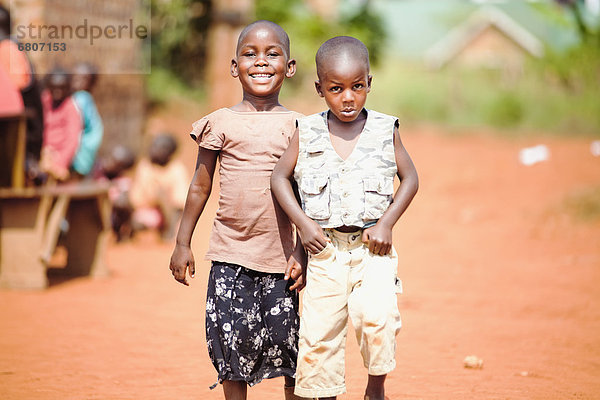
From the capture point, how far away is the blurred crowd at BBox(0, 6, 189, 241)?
6359 mm

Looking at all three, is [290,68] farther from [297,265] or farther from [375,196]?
[297,265]

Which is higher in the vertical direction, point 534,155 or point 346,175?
point 534,155

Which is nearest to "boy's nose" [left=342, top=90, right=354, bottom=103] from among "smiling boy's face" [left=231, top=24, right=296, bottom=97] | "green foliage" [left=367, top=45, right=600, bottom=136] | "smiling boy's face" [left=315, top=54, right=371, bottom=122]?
"smiling boy's face" [left=315, top=54, right=371, bottom=122]

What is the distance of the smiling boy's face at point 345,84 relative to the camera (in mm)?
2895

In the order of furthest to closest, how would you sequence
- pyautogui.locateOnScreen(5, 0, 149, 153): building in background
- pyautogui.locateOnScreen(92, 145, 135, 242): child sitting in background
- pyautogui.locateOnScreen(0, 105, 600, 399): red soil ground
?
pyautogui.locateOnScreen(5, 0, 149, 153): building in background → pyautogui.locateOnScreen(92, 145, 135, 242): child sitting in background → pyautogui.locateOnScreen(0, 105, 600, 399): red soil ground

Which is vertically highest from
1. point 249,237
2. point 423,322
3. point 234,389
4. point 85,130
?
point 85,130

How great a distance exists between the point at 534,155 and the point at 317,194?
11681mm

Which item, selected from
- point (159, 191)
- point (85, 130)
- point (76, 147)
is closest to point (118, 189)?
point (159, 191)

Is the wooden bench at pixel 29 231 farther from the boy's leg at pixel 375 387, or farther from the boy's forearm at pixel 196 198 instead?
the boy's leg at pixel 375 387

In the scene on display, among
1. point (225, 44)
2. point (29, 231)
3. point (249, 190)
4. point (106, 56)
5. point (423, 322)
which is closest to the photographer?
point (249, 190)

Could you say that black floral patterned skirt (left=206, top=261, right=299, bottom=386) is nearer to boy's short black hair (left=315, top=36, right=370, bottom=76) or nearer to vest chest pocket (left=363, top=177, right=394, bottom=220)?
vest chest pocket (left=363, top=177, right=394, bottom=220)

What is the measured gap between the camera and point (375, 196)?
9.62ft

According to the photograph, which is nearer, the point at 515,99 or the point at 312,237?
the point at 312,237

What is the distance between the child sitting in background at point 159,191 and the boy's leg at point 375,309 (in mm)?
6266
